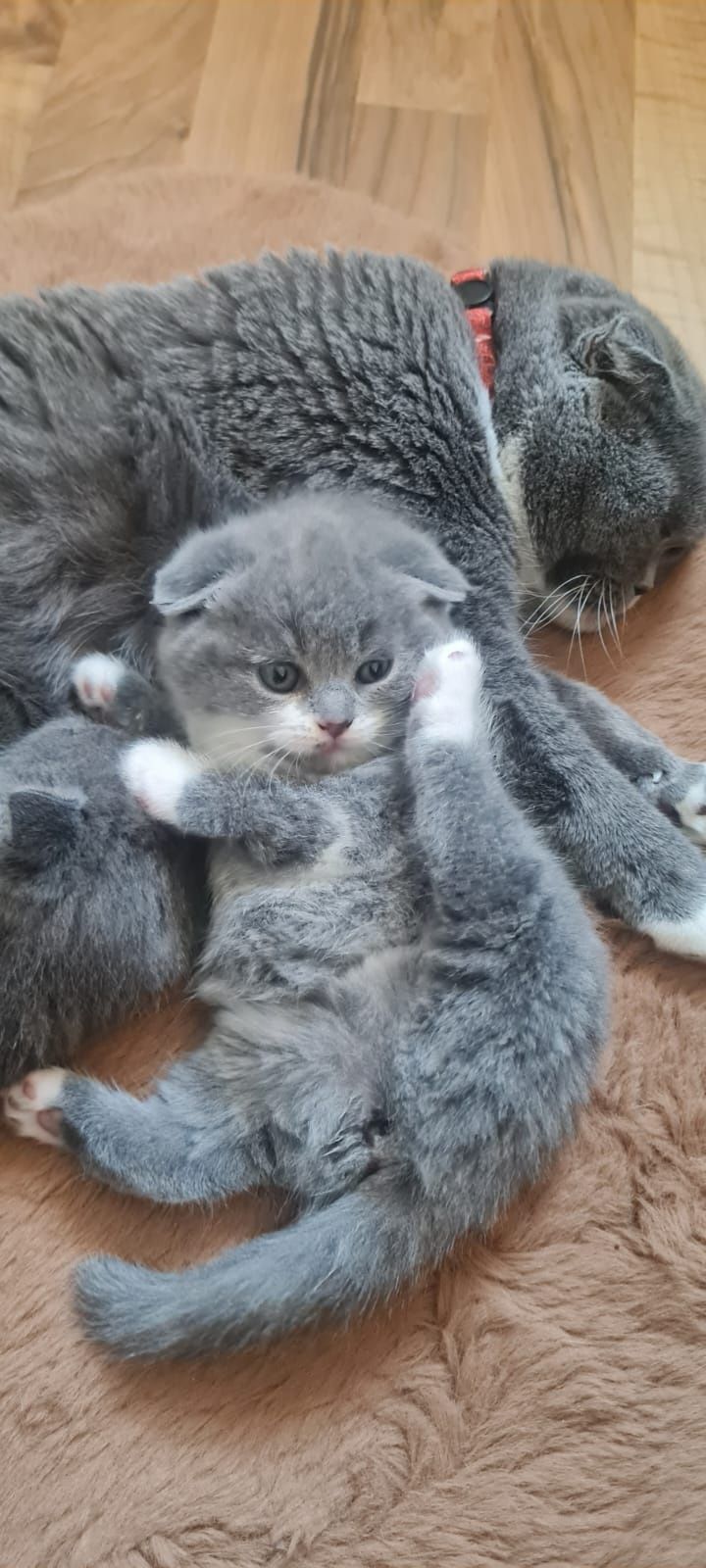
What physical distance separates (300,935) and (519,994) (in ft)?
0.75

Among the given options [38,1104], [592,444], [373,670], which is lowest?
[38,1104]

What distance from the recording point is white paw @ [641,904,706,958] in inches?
49.3

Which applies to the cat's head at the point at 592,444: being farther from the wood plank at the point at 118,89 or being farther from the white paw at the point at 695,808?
the wood plank at the point at 118,89

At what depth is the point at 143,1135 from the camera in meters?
1.12

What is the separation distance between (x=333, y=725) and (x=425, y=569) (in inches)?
8.0

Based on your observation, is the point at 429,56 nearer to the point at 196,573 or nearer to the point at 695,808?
the point at 196,573

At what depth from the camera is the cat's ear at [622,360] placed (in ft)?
4.35

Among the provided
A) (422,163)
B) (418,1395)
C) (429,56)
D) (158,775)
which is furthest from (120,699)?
(429,56)

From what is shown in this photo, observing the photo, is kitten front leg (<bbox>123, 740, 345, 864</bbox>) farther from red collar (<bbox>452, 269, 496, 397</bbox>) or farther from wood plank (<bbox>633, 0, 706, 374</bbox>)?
wood plank (<bbox>633, 0, 706, 374</bbox>)

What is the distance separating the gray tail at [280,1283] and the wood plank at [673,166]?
1299mm

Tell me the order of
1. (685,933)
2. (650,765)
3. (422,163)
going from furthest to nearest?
(422,163)
(650,765)
(685,933)

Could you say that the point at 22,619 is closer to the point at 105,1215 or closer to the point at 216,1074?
the point at 216,1074

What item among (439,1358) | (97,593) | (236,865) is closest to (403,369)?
(97,593)

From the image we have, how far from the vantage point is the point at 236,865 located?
1207 millimetres
